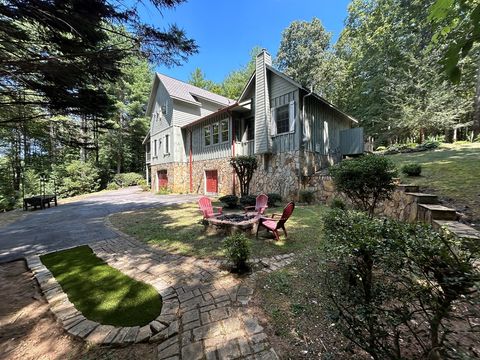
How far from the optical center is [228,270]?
386 cm

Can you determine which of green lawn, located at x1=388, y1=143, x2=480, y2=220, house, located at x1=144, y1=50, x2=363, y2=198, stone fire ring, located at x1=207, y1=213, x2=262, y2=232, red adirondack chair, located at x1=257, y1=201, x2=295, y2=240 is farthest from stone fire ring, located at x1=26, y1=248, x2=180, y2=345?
house, located at x1=144, y1=50, x2=363, y2=198

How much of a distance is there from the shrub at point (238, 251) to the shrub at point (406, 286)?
166 centimetres

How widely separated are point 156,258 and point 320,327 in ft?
11.4

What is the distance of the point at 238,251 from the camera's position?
12.1 ft

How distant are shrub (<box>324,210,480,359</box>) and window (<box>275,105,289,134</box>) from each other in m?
→ 9.22

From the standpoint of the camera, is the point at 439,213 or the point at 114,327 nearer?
the point at 114,327

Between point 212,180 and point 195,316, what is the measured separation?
42.0 ft

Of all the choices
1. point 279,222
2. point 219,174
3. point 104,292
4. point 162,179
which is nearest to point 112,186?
point 162,179

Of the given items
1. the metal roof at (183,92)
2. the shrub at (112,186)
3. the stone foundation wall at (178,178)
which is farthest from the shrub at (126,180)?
the metal roof at (183,92)

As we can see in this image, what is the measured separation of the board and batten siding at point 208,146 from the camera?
45.2 ft

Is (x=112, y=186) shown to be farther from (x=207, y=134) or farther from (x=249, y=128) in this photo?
(x=249, y=128)

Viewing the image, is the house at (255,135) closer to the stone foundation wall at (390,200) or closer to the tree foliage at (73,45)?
the stone foundation wall at (390,200)

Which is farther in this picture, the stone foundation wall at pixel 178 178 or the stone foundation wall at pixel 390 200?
the stone foundation wall at pixel 178 178

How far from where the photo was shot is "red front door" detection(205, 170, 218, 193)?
15009 millimetres
